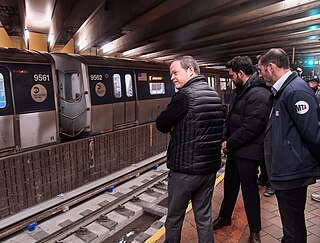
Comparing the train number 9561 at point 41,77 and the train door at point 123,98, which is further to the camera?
the train door at point 123,98

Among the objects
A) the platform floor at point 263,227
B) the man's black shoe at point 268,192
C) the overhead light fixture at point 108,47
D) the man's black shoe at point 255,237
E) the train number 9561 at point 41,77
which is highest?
the overhead light fixture at point 108,47

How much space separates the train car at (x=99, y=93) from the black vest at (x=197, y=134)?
400cm

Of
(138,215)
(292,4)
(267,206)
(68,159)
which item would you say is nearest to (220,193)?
(267,206)

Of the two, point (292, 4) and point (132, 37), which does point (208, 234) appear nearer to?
point (292, 4)

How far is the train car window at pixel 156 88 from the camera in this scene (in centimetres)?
805

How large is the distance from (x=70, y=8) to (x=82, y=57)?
4.14ft

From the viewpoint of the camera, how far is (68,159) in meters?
4.88

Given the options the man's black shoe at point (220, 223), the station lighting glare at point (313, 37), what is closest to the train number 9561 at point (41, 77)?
the man's black shoe at point (220, 223)

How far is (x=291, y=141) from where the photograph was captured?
78.1 inches

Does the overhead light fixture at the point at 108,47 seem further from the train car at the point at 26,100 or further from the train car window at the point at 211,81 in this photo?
the train car window at the point at 211,81

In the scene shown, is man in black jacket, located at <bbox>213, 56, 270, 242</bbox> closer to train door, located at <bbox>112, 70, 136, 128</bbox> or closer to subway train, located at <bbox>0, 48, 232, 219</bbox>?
subway train, located at <bbox>0, 48, 232, 219</bbox>

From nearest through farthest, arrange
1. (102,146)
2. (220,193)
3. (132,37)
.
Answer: (220,193) < (102,146) < (132,37)

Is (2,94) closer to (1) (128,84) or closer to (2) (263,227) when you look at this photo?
(1) (128,84)

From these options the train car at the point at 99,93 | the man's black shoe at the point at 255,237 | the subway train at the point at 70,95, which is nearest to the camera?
the man's black shoe at the point at 255,237
